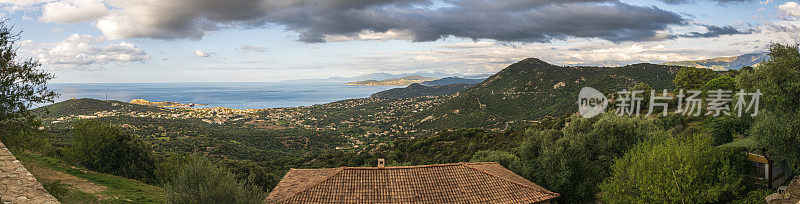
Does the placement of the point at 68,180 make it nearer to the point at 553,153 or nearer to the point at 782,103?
the point at 553,153

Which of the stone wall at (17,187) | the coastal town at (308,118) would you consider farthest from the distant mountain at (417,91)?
the stone wall at (17,187)

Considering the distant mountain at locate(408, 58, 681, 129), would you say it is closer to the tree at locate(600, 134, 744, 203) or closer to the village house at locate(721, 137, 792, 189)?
the village house at locate(721, 137, 792, 189)

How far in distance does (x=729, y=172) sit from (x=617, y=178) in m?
3.82

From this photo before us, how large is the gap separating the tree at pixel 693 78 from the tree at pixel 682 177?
1471 inches

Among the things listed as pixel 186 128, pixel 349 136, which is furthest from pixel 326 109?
pixel 186 128

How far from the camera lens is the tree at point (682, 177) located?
1170cm

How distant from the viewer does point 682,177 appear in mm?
11875

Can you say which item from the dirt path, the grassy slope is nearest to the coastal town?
the grassy slope

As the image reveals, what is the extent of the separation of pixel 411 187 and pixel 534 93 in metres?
66.1

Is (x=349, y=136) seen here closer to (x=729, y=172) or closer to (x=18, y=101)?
(x=18, y=101)

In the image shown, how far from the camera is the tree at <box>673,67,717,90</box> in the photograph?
42166 mm

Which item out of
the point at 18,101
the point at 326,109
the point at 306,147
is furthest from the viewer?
the point at 326,109

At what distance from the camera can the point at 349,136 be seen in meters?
80.4

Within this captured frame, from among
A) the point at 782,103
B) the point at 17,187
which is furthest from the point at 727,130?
the point at 17,187
